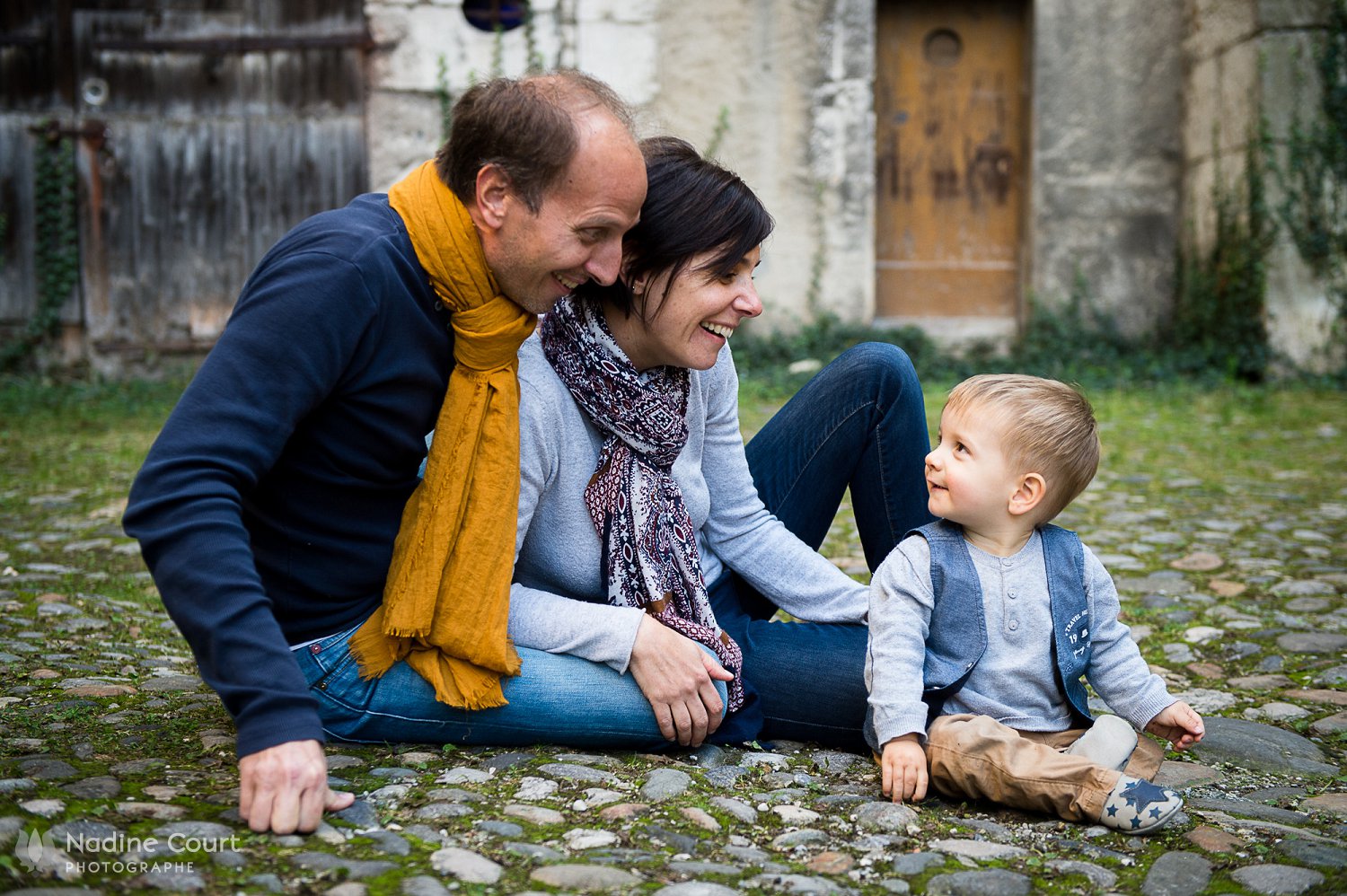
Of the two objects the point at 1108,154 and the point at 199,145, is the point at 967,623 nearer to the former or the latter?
the point at 1108,154

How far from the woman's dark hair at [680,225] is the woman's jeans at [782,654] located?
2.13ft

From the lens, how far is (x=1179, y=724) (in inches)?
92.8

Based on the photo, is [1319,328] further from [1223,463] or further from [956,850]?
[956,850]

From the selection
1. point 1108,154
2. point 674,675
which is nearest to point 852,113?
point 1108,154

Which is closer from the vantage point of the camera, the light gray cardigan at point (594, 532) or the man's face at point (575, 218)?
the man's face at point (575, 218)

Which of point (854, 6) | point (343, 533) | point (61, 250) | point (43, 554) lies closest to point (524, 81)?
point (343, 533)

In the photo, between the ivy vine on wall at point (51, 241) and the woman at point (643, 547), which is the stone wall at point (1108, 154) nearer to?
the ivy vine on wall at point (51, 241)

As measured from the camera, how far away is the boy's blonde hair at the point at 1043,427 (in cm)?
236

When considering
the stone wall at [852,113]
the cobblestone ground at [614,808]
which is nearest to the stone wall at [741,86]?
the stone wall at [852,113]

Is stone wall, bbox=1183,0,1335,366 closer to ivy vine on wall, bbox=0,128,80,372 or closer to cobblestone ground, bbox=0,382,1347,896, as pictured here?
cobblestone ground, bbox=0,382,1347,896

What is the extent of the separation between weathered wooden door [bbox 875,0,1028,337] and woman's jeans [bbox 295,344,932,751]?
700cm

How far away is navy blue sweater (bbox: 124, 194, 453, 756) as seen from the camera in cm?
183

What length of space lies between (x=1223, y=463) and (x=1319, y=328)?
10.6 ft

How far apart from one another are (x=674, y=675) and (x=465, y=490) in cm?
55
